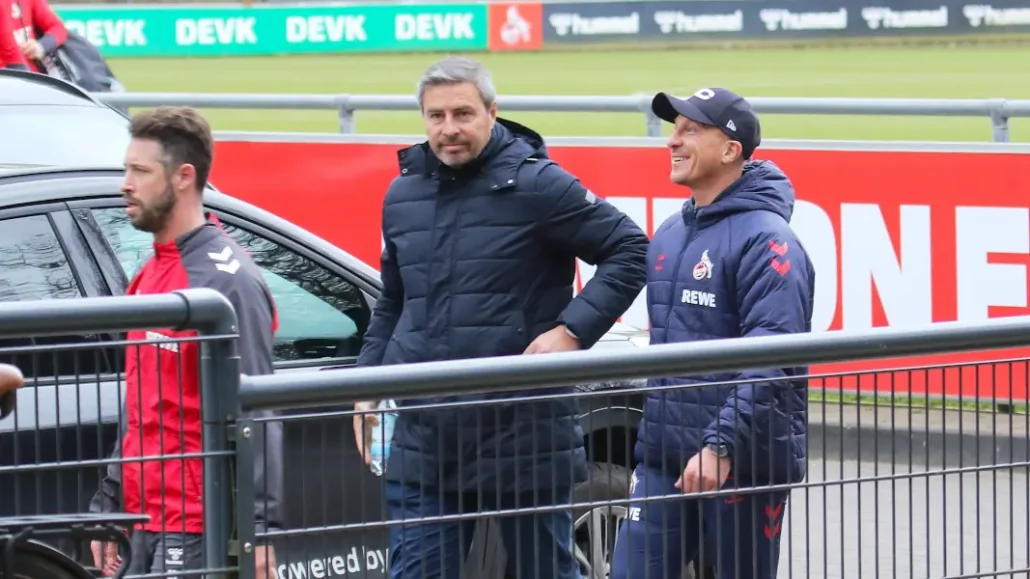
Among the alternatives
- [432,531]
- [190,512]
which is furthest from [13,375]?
[432,531]

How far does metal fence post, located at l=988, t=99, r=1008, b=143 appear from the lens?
8938mm

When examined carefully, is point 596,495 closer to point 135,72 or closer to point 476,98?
point 476,98

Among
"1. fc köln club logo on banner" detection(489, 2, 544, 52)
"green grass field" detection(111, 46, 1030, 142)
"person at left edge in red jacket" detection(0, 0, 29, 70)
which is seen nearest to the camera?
"person at left edge in red jacket" detection(0, 0, 29, 70)

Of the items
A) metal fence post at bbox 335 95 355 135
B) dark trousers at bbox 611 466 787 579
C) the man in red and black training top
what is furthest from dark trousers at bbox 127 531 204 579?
metal fence post at bbox 335 95 355 135

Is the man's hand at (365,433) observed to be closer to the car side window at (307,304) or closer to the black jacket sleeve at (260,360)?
the black jacket sleeve at (260,360)

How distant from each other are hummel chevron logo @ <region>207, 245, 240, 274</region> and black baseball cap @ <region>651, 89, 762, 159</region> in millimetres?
1227

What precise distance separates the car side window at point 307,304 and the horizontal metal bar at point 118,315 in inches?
80.2

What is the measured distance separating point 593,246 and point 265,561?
5.43 ft

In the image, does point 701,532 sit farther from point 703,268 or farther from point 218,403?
point 218,403

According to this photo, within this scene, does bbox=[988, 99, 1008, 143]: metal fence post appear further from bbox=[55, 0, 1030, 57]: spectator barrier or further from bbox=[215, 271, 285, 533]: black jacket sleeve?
bbox=[55, 0, 1030, 57]: spectator barrier

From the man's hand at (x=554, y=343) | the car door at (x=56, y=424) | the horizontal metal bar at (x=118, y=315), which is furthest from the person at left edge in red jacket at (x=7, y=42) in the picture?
the horizontal metal bar at (x=118, y=315)

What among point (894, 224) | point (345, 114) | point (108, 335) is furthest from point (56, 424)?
point (345, 114)

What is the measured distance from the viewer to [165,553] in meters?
3.68

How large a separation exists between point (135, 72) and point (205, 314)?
123 ft
